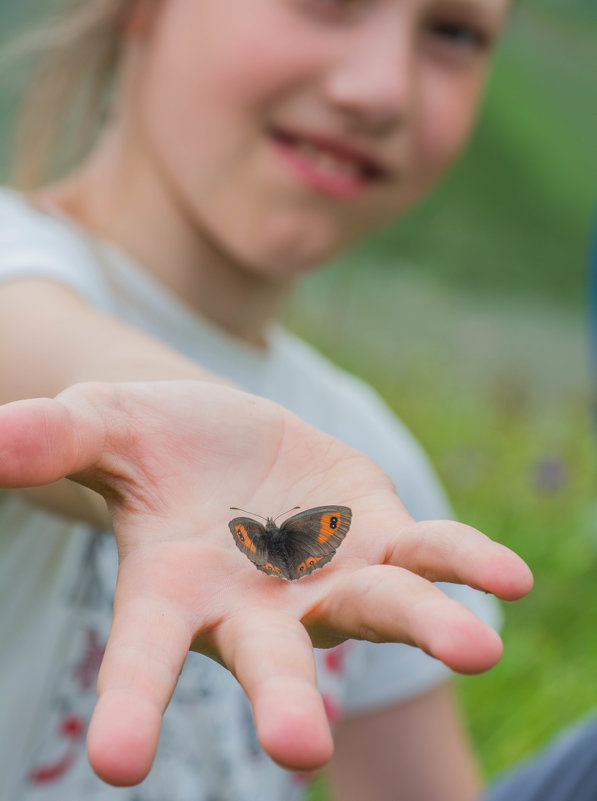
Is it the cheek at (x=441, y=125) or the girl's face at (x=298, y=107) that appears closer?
the girl's face at (x=298, y=107)

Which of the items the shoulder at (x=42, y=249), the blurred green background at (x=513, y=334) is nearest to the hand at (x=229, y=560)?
the shoulder at (x=42, y=249)

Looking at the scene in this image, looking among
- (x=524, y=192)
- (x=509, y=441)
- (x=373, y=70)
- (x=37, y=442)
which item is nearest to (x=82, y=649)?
(x=37, y=442)

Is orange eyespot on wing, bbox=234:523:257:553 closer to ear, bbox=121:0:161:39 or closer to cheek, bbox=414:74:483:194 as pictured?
cheek, bbox=414:74:483:194

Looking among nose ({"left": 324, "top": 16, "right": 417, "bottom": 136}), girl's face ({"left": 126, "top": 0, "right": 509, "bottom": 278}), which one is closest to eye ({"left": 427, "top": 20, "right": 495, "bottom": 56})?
girl's face ({"left": 126, "top": 0, "right": 509, "bottom": 278})

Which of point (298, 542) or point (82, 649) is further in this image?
point (82, 649)

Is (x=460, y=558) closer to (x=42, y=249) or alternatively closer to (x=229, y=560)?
(x=229, y=560)

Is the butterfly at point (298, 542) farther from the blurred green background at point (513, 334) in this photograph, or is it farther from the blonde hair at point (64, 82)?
the blurred green background at point (513, 334)

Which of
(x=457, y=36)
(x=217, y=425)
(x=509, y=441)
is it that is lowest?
(x=509, y=441)
